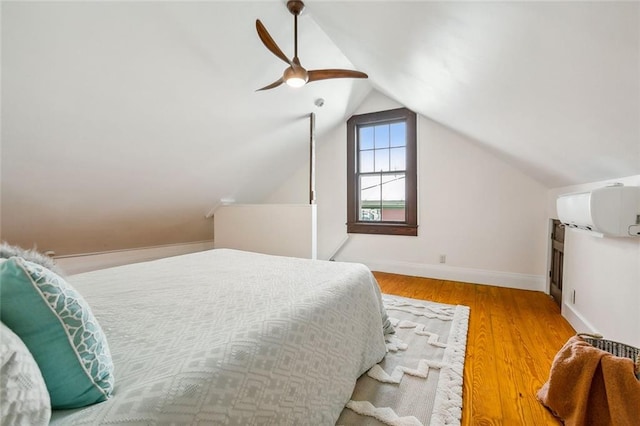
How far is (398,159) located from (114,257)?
420 cm

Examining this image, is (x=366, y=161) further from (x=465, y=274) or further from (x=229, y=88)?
(x=229, y=88)

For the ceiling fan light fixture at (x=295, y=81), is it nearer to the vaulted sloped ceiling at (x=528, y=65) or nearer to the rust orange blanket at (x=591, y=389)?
the vaulted sloped ceiling at (x=528, y=65)

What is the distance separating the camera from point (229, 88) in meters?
2.50

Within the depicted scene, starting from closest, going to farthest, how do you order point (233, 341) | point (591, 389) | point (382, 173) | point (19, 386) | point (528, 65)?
point (19, 386), point (233, 341), point (591, 389), point (528, 65), point (382, 173)

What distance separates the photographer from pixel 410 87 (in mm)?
2701

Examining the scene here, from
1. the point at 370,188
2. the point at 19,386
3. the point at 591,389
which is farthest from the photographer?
the point at 370,188

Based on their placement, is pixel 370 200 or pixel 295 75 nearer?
pixel 295 75

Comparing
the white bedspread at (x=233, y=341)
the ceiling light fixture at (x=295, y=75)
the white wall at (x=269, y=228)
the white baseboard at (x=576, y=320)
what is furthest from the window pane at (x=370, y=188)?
the white bedspread at (x=233, y=341)

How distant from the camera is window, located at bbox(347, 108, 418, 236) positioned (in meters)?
3.88

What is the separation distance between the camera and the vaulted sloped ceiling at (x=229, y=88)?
1158 mm

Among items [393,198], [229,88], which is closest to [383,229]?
[393,198]

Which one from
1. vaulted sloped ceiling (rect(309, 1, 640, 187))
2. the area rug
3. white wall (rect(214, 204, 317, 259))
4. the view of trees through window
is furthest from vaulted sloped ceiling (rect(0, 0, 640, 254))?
the area rug

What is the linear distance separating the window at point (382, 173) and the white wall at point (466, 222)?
0.12 m

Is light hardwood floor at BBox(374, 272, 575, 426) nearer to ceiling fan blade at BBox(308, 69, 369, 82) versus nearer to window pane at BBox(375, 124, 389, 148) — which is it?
window pane at BBox(375, 124, 389, 148)
